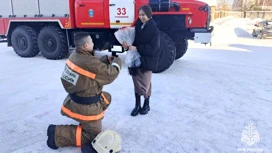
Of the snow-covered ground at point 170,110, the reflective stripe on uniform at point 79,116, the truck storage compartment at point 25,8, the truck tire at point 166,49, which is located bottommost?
the snow-covered ground at point 170,110

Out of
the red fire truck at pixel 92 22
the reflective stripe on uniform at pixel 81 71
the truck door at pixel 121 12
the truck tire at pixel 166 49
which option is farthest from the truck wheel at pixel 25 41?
the reflective stripe on uniform at pixel 81 71

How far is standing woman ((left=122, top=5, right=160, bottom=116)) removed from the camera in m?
3.31

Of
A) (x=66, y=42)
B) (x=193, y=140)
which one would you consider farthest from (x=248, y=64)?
(x=66, y=42)

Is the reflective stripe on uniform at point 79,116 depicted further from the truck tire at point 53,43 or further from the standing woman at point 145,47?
the truck tire at point 53,43

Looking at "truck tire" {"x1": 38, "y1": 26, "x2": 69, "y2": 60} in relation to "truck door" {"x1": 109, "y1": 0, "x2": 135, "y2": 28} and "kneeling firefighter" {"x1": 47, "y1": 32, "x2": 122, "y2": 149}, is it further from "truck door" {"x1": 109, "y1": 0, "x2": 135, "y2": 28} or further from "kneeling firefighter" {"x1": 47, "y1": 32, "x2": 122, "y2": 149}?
"kneeling firefighter" {"x1": 47, "y1": 32, "x2": 122, "y2": 149}

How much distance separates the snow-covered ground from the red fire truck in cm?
91

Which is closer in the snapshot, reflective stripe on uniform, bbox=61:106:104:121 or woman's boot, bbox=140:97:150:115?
reflective stripe on uniform, bbox=61:106:104:121

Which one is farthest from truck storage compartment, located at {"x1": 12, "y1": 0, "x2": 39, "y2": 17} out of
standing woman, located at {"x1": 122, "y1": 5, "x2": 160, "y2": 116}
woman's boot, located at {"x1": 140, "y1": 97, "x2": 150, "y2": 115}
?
woman's boot, located at {"x1": 140, "y1": 97, "x2": 150, "y2": 115}

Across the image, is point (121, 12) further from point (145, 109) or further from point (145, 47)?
point (145, 109)

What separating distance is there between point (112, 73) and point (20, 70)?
457 cm

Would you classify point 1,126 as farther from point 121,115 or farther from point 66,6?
point 66,6

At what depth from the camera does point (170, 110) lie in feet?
12.8

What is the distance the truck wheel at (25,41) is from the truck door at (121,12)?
→ 3.07m

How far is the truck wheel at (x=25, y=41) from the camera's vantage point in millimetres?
7719
